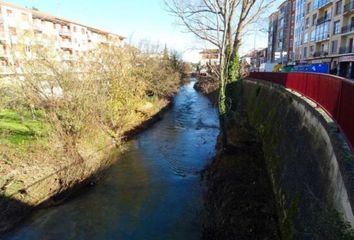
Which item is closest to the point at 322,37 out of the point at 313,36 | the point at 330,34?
the point at 330,34

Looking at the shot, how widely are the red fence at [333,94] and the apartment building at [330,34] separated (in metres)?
25.8

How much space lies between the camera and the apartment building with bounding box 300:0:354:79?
1374 inches

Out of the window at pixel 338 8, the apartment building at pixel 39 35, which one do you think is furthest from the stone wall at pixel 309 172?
the window at pixel 338 8

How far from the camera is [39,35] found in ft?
45.3

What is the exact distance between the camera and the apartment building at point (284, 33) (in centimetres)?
5692

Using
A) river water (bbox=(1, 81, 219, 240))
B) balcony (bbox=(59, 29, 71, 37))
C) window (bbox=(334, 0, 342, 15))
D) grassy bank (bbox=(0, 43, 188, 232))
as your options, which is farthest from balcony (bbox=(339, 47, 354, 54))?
balcony (bbox=(59, 29, 71, 37))

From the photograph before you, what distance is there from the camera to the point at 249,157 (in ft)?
42.2

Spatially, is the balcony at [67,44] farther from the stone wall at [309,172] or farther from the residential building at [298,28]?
the stone wall at [309,172]

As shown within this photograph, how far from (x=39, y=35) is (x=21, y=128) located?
5.74m

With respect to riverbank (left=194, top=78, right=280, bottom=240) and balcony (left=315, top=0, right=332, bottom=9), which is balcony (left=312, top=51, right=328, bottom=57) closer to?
balcony (left=315, top=0, right=332, bottom=9)

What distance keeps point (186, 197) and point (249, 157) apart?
3240 millimetres

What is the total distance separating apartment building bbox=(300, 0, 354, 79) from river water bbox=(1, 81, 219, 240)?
81.6ft

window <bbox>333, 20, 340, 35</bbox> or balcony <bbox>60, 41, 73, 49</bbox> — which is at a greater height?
window <bbox>333, 20, 340, 35</bbox>

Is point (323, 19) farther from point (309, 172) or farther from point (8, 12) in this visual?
point (8, 12)
